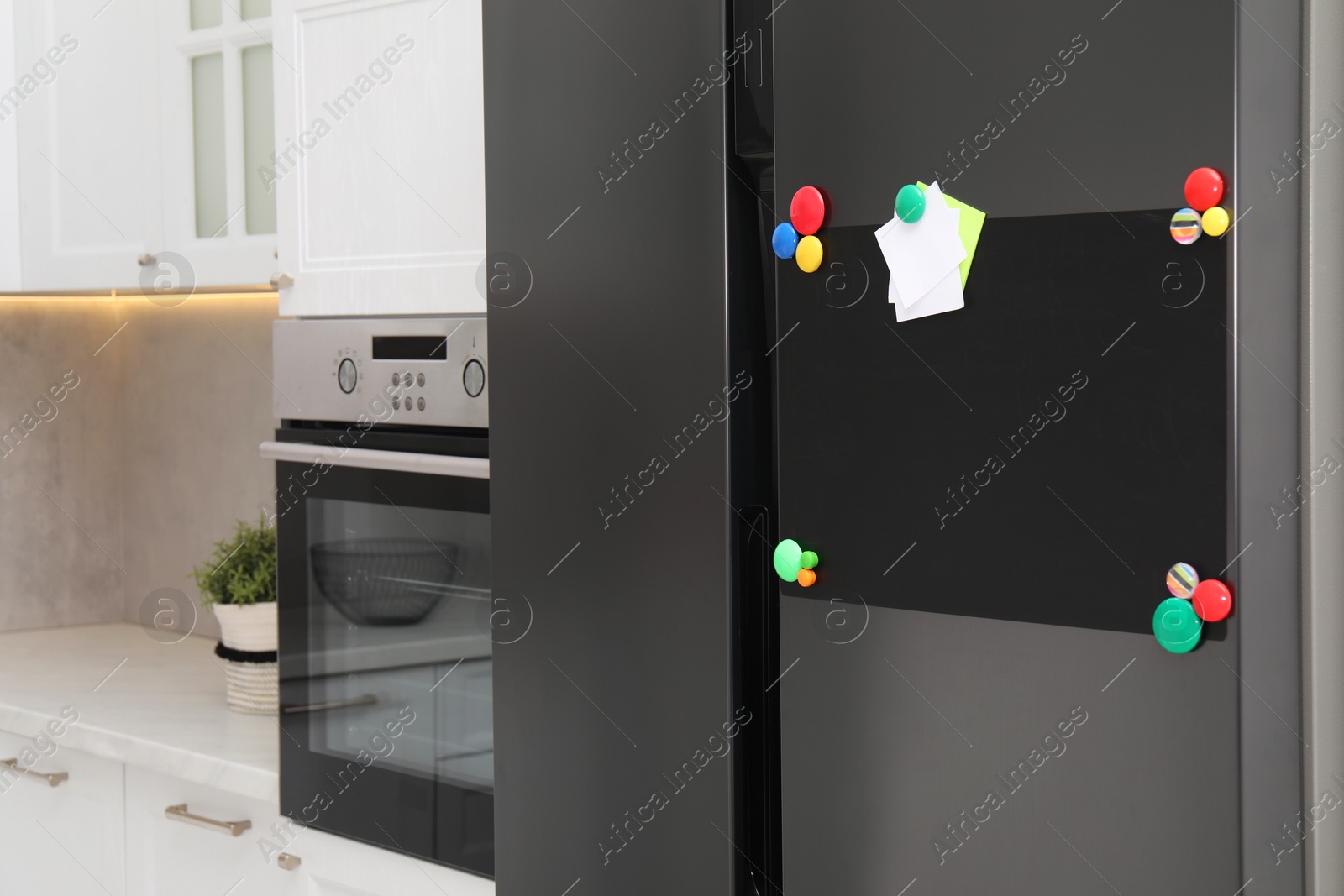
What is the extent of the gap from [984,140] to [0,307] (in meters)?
2.43

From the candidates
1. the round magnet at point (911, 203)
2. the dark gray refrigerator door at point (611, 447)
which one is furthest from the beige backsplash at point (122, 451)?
the round magnet at point (911, 203)

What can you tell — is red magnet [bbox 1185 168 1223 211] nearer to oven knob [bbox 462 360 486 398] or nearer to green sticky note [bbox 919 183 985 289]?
green sticky note [bbox 919 183 985 289]

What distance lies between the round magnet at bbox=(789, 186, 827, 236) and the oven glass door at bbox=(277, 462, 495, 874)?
56cm

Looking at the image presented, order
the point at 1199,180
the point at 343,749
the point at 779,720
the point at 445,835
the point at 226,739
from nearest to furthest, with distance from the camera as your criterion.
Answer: the point at 1199,180 < the point at 779,720 < the point at 445,835 < the point at 343,749 < the point at 226,739

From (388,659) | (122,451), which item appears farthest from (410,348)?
(122,451)

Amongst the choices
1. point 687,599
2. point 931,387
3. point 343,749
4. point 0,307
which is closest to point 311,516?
point 343,749

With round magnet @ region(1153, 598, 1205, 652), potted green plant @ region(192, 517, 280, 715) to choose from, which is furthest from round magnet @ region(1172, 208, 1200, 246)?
potted green plant @ region(192, 517, 280, 715)

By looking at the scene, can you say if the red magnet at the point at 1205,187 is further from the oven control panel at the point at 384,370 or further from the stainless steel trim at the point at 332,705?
the stainless steel trim at the point at 332,705

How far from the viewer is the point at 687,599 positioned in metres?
0.97

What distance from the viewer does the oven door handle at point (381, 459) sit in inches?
51.5

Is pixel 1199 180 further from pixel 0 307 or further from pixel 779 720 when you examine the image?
pixel 0 307

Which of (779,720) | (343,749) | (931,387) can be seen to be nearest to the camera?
(931,387)

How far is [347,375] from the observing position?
4.73 feet

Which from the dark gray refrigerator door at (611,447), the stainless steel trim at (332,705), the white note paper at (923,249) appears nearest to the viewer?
the white note paper at (923,249)
